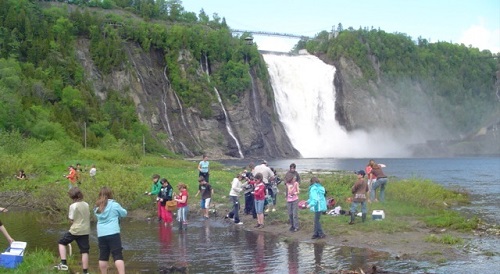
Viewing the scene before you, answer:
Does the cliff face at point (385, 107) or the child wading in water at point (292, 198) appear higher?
the cliff face at point (385, 107)

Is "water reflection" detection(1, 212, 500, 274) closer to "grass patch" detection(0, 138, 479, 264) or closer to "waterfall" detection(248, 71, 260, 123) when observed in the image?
"grass patch" detection(0, 138, 479, 264)

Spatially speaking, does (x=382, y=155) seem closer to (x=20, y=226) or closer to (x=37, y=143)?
(x=37, y=143)

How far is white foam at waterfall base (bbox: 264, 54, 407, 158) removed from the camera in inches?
3917

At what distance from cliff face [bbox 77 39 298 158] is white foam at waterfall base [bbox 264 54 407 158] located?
4176 millimetres

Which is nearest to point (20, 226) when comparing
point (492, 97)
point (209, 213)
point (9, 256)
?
point (209, 213)

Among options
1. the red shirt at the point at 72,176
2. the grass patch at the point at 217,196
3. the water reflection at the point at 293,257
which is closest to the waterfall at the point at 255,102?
the grass patch at the point at 217,196

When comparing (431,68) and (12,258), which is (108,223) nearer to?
(12,258)

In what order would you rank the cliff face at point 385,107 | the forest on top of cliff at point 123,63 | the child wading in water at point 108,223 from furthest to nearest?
1. the cliff face at point 385,107
2. the forest on top of cliff at point 123,63
3. the child wading in water at point 108,223

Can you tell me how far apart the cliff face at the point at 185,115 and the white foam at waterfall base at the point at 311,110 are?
13.7 ft

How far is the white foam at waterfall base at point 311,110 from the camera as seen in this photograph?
99.5m

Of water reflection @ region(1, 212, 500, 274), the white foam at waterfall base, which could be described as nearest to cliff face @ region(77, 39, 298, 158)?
the white foam at waterfall base

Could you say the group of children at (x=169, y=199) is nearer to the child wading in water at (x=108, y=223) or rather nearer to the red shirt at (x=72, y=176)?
the red shirt at (x=72, y=176)

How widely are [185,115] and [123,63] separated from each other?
36.2ft

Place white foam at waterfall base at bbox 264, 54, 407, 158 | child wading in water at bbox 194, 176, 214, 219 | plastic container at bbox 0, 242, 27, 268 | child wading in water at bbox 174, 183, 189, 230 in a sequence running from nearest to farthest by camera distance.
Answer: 1. plastic container at bbox 0, 242, 27, 268
2. child wading in water at bbox 174, 183, 189, 230
3. child wading in water at bbox 194, 176, 214, 219
4. white foam at waterfall base at bbox 264, 54, 407, 158
